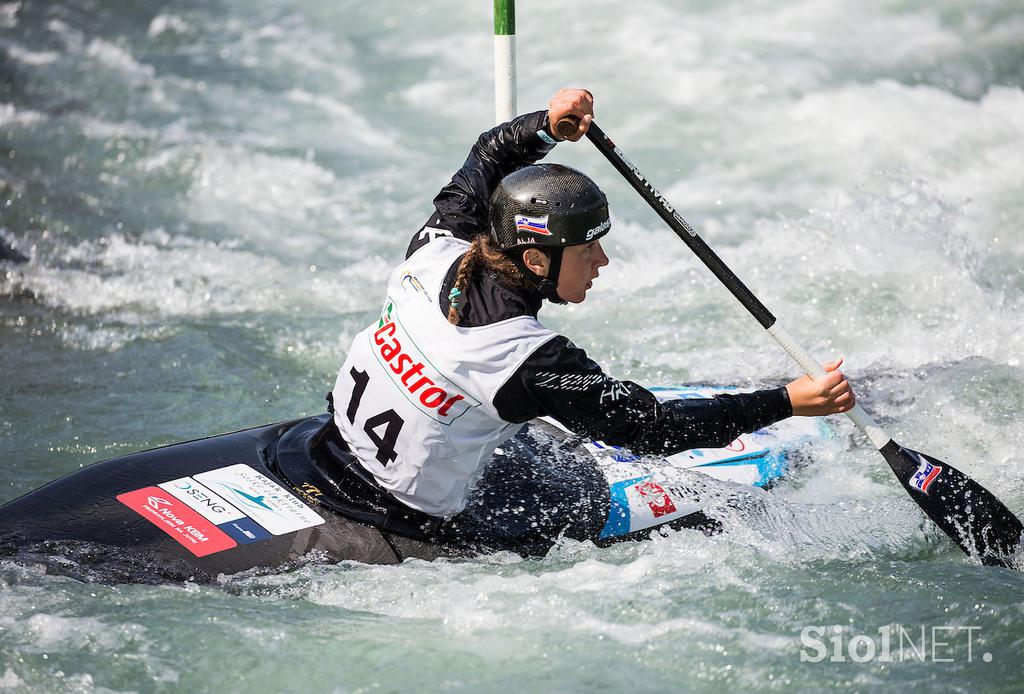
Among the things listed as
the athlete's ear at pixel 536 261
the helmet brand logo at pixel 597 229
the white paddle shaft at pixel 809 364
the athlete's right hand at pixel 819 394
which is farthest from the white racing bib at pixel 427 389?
the white paddle shaft at pixel 809 364

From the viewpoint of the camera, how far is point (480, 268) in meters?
3.49

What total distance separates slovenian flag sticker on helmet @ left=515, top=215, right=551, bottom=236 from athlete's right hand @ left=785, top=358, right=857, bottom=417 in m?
0.89

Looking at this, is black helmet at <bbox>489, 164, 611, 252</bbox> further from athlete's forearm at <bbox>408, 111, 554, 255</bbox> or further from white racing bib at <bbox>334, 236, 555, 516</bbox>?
athlete's forearm at <bbox>408, 111, 554, 255</bbox>

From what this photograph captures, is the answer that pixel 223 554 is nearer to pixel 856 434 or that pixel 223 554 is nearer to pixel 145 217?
pixel 856 434

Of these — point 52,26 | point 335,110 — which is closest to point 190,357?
point 335,110

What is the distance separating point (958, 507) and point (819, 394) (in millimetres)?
1011

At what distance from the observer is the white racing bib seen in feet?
11.0

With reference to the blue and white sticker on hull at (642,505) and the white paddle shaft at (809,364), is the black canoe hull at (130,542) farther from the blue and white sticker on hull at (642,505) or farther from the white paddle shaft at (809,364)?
the white paddle shaft at (809,364)

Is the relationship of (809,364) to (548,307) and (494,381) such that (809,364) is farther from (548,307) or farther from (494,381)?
(548,307)

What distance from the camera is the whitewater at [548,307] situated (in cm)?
342

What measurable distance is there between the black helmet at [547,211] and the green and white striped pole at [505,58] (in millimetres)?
1181

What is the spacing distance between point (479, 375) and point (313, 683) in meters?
1.00

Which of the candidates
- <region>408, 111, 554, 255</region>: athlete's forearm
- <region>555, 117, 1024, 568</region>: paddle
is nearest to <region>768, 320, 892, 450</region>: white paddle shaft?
<region>555, 117, 1024, 568</region>: paddle

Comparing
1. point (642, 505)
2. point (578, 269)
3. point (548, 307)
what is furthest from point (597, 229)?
point (548, 307)
